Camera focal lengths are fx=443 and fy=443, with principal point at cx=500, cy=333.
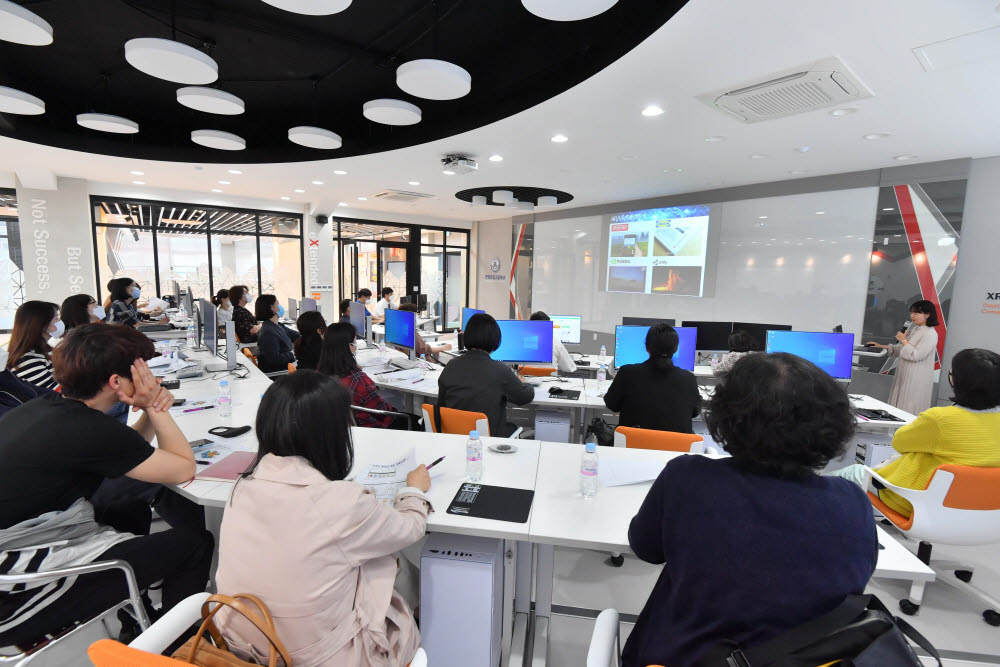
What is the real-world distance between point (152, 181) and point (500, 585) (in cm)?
868

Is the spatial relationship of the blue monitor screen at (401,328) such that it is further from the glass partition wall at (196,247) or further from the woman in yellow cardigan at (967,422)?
the glass partition wall at (196,247)

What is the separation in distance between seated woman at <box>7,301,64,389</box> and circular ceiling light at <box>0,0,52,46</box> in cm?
157

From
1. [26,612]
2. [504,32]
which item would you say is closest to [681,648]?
[26,612]

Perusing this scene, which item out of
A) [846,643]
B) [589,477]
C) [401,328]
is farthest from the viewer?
[401,328]

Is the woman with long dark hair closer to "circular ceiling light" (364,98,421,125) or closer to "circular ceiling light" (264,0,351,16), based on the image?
"circular ceiling light" (364,98,421,125)

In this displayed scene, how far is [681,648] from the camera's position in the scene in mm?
950

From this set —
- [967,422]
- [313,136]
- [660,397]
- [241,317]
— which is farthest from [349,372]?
[241,317]

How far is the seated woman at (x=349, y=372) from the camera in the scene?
2.69 m

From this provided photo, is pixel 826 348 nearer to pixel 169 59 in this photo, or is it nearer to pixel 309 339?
pixel 309 339

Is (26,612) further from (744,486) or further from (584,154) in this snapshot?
(584,154)

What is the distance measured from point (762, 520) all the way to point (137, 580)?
6.58 feet

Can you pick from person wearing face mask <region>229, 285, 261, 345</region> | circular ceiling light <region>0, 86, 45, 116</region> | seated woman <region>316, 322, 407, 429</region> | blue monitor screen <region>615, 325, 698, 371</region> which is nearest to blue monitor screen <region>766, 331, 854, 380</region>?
blue monitor screen <region>615, 325, 698, 371</region>

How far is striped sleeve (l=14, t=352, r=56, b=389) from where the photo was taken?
2539 millimetres

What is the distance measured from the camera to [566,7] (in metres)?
2.09
